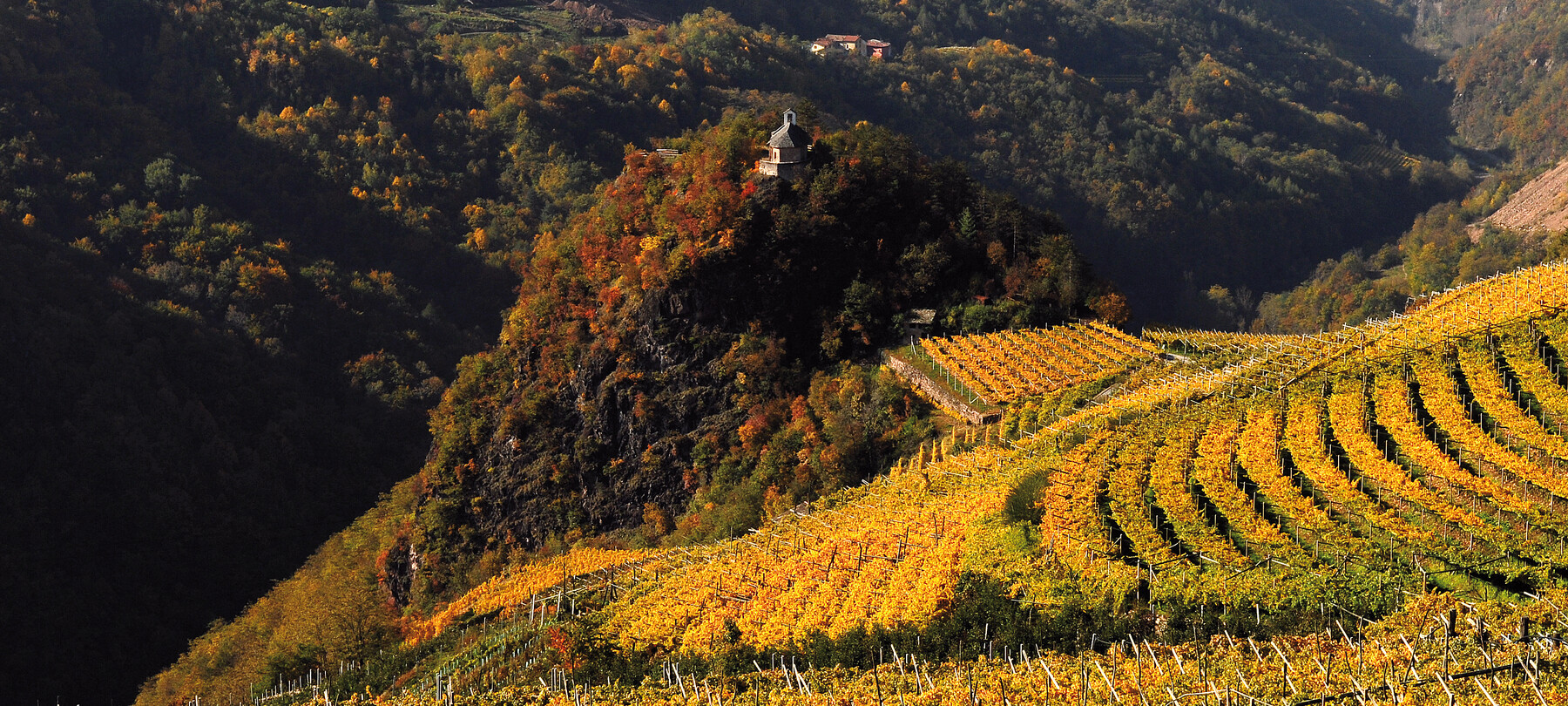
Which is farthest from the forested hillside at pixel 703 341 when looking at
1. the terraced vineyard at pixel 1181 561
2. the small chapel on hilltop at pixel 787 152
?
the terraced vineyard at pixel 1181 561

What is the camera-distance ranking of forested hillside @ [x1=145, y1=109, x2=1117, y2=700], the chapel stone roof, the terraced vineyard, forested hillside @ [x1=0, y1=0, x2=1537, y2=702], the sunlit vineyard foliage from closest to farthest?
the terraced vineyard, the sunlit vineyard foliage, forested hillside @ [x1=145, y1=109, x2=1117, y2=700], forested hillside @ [x1=0, y1=0, x2=1537, y2=702], the chapel stone roof

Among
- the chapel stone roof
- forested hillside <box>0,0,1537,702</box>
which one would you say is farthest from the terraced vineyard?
the chapel stone roof

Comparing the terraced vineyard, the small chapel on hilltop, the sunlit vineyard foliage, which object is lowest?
the terraced vineyard

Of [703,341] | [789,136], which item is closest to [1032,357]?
[703,341]

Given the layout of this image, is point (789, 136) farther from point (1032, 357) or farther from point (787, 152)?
point (1032, 357)

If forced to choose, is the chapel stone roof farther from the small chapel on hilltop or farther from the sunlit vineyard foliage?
the sunlit vineyard foliage

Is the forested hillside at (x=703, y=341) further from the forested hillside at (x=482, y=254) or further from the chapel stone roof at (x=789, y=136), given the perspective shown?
the chapel stone roof at (x=789, y=136)
